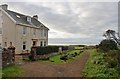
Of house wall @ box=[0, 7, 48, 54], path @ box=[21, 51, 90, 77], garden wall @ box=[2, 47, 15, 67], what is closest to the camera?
path @ box=[21, 51, 90, 77]

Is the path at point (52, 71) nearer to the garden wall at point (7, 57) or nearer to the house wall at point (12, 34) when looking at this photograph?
the garden wall at point (7, 57)

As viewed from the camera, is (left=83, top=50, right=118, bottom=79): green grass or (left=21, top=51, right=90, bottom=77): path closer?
(left=83, top=50, right=118, bottom=79): green grass

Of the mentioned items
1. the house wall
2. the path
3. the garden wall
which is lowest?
the path

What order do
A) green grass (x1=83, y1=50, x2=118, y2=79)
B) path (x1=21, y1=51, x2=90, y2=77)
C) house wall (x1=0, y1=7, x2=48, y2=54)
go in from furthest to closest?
house wall (x1=0, y1=7, x2=48, y2=54) → path (x1=21, y1=51, x2=90, y2=77) → green grass (x1=83, y1=50, x2=118, y2=79)

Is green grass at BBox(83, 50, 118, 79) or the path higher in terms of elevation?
green grass at BBox(83, 50, 118, 79)

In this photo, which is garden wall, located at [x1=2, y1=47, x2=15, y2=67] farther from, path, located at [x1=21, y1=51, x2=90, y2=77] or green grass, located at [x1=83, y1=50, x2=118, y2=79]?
green grass, located at [x1=83, y1=50, x2=118, y2=79]

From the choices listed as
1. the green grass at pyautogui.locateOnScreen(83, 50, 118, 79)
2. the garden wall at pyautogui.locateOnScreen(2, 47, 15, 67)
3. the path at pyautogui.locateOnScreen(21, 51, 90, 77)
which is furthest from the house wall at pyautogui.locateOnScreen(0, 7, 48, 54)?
the green grass at pyautogui.locateOnScreen(83, 50, 118, 79)

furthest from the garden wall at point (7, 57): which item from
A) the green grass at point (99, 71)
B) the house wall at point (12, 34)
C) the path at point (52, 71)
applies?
the house wall at point (12, 34)

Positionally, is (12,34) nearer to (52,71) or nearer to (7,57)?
(7,57)

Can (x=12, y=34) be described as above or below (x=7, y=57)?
above

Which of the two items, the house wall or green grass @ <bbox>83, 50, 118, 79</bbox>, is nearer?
green grass @ <bbox>83, 50, 118, 79</bbox>

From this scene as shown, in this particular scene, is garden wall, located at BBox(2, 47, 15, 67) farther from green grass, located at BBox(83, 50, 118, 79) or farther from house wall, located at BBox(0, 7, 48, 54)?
house wall, located at BBox(0, 7, 48, 54)

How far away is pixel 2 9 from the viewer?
34906 mm

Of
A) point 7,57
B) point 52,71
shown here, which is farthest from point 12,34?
point 52,71
